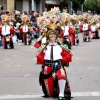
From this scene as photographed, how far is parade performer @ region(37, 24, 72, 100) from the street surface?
1.68 ft

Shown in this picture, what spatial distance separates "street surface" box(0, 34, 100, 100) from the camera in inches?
357

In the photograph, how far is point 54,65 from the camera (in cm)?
817

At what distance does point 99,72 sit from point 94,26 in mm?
18383

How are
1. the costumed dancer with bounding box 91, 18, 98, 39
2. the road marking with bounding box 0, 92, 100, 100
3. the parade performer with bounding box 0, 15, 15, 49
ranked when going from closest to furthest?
the road marking with bounding box 0, 92, 100, 100 < the parade performer with bounding box 0, 15, 15, 49 < the costumed dancer with bounding box 91, 18, 98, 39

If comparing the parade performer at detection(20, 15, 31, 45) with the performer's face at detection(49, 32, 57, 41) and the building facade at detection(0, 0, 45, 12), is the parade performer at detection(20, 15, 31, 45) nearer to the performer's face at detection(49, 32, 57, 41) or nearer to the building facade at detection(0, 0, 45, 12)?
the performer's face at detection(49, 32, 57, 41)

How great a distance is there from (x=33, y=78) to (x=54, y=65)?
3.26 metres

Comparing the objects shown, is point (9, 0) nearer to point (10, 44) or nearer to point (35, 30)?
point (35, 30)

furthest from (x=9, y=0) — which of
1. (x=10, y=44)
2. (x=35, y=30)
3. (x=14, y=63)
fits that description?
(x=14, y=63)

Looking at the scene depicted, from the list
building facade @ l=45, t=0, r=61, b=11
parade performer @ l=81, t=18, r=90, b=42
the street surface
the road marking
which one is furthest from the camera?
building facade @ l=45, t=0, r=61, b=11

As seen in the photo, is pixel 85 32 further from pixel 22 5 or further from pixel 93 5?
pixel 93 5

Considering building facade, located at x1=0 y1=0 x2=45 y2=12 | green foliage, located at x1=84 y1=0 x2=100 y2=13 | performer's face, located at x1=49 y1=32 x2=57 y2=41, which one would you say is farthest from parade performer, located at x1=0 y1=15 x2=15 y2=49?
green foliage, located at x1=84 y1=0 x2=100 y2=13

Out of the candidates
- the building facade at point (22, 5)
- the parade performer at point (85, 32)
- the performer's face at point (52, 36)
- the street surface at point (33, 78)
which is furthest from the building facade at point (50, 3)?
the performer's face at point (52, 36)

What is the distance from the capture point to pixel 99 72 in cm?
1254

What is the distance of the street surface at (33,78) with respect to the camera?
357 inches
